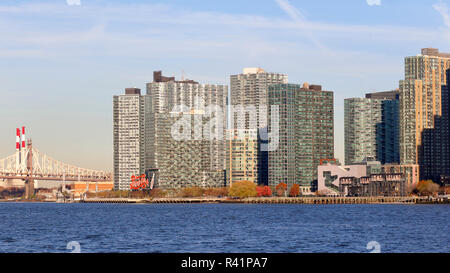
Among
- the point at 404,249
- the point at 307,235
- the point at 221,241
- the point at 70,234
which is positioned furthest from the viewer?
the point at 70,234

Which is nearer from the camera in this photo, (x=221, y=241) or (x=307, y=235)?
(x=221, y=241)

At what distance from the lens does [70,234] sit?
65500 millimetres

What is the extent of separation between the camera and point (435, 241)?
55.4 meters
